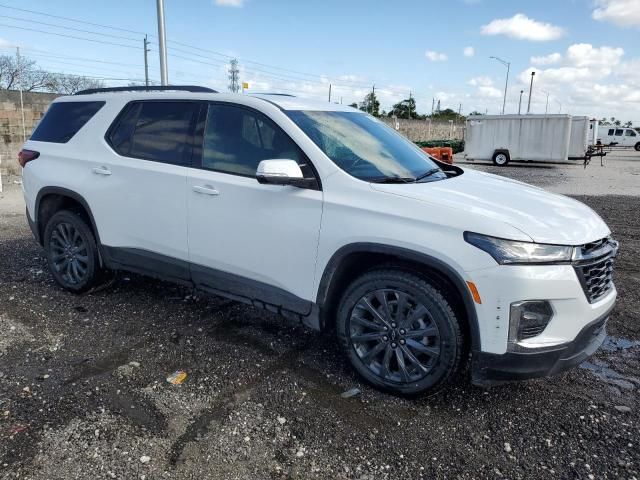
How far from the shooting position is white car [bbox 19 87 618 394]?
284cm

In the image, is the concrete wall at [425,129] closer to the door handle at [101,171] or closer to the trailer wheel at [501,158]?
the trailer wheel at [501,158]

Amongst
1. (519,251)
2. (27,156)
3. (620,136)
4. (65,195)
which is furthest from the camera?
(620,136)

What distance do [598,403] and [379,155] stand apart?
2193 mm

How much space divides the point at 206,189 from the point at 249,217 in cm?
45

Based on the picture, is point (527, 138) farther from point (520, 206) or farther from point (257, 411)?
point (257, 411)

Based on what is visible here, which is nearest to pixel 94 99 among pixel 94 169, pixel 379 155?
pixel 94 169

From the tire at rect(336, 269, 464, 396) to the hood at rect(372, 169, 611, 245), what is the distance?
0.51 m

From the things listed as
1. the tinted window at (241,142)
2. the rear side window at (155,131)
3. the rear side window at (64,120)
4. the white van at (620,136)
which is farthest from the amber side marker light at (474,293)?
the white van at (620,136)

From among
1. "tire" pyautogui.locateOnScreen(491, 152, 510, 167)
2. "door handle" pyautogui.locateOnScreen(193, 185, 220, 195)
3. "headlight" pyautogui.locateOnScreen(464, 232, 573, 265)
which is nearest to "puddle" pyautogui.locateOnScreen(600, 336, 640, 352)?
"headlight" pyautogui.locateOnScreen(464, 232, 573, 265)

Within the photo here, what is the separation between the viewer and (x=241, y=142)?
3801mm

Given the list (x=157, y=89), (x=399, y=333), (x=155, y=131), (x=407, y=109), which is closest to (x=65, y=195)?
(x=155, y=131)

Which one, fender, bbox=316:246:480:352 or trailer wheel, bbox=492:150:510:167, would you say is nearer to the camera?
fender, bbox=316:246:480:352

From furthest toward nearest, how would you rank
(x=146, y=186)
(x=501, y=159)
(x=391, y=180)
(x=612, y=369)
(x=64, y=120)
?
(x=501, y=159)
(x=64, y=120)
(x=146, y=186)
(x=612, y=369)
(x=391, y=180)

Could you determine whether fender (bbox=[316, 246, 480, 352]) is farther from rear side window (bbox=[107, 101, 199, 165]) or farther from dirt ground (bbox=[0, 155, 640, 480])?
rear side window (bbox=[107, 101, 199, 165])
